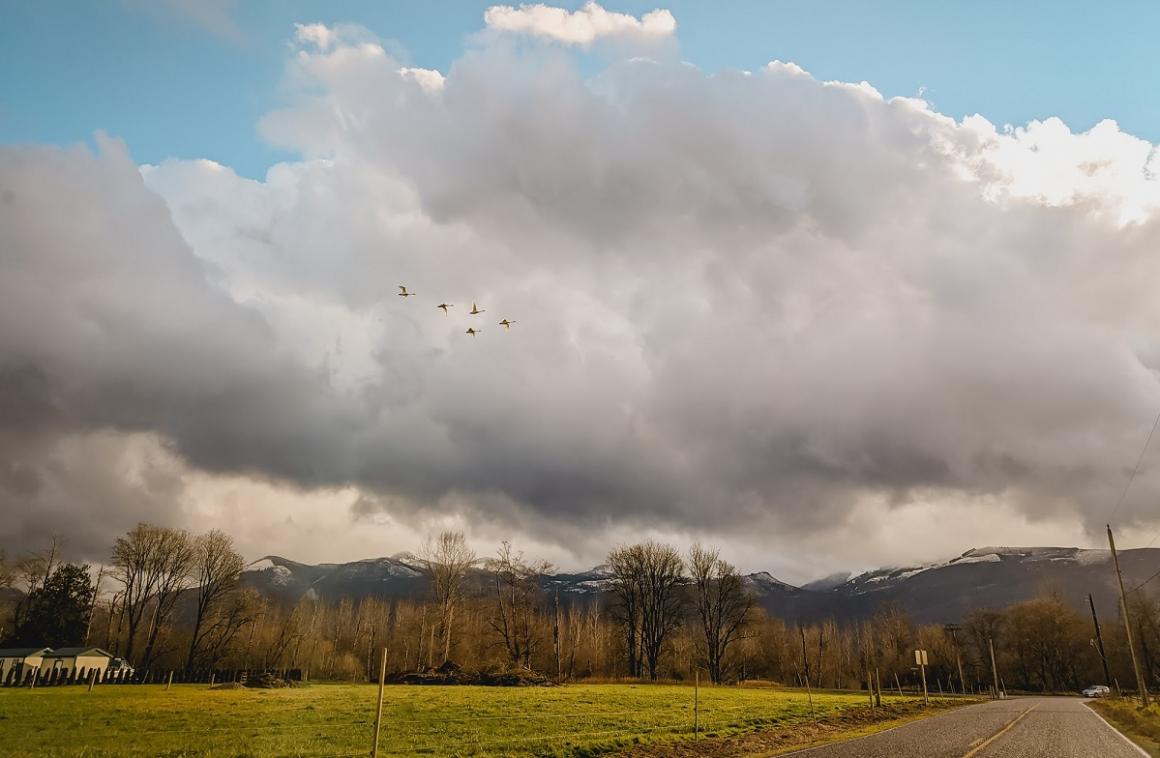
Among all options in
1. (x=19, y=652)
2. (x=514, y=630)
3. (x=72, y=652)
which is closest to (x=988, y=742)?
(x=514, y=630)

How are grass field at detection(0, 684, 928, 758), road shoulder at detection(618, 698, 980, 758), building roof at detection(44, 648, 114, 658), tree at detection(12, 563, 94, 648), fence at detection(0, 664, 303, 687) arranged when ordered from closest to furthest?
grass field at detection(0, 684, 928, 758) < road shoulder at detection(618, 698, 980, 758) < fence at detection(0, 664, 303, 687) < building roof at detection(44, 648, 114, 658) < tree at detection(12, 563, 94, 648)

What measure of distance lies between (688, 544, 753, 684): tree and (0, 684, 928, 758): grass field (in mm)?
59408

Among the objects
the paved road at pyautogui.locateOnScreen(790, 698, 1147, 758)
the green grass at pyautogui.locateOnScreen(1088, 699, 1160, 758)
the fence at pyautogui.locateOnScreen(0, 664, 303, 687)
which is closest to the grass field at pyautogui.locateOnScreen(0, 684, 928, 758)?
the paved road at pyautogui.locateOnScreen(790, 698, 1147, 758)

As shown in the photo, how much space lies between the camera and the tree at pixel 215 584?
89.2 m

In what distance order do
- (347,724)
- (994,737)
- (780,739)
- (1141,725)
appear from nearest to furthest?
(780,739), (994,737), (347,724), (1141,725)

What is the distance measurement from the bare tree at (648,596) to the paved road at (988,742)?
6730cm

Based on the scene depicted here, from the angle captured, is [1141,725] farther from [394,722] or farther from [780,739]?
[394,722]

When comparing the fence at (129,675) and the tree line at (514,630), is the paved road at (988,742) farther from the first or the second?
the fence at (129,675)

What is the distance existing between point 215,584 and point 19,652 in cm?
2136

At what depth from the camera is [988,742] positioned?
26812 mm

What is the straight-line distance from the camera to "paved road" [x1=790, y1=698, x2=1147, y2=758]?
22938 millimetres

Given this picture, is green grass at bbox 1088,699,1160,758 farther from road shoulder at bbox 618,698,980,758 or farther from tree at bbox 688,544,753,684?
tree at bbox 688,544,753,684

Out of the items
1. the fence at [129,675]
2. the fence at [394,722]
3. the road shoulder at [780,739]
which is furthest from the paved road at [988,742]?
the fence at [129,675]

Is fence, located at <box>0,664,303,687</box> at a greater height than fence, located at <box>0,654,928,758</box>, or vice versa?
fence, located at <box>0,654,928,758</box>
